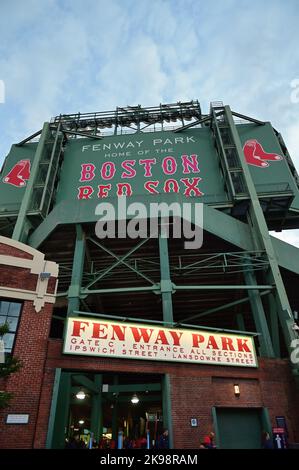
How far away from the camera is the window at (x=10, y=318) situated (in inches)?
505

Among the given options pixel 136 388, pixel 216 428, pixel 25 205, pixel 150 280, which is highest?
pixel 25 205

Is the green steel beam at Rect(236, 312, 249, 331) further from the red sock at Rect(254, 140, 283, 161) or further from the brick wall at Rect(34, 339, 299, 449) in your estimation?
the red sock at Rect(254, 140, 283, 161)

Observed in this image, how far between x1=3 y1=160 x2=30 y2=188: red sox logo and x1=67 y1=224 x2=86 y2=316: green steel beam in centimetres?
1132

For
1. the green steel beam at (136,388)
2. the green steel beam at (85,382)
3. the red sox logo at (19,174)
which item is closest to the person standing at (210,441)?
the green steel beam at (136,388)

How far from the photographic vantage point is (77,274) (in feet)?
54.8

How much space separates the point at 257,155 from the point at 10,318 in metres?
22.3

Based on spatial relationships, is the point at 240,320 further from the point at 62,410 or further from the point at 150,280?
the point at 62,410

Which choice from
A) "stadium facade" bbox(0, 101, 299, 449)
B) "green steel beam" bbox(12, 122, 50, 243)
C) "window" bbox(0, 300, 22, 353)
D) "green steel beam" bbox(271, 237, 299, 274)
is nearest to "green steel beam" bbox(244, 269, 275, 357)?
"stadium facade" bbox(0, 101, 299, 449)

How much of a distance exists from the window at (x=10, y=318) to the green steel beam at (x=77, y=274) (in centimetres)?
262

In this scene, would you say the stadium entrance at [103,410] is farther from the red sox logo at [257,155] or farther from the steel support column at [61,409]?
the red sox logo at [257,155]

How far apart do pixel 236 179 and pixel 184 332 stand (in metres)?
13.7

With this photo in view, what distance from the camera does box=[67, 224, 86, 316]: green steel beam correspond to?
52.2ft

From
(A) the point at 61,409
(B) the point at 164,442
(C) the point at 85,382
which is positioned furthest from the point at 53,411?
(C) the point at 85,382

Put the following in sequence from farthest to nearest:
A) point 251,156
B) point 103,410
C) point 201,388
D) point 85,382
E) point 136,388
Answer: point 251,156 < point 103,410 < point 136,388 < point 85,382 < point 201,388
